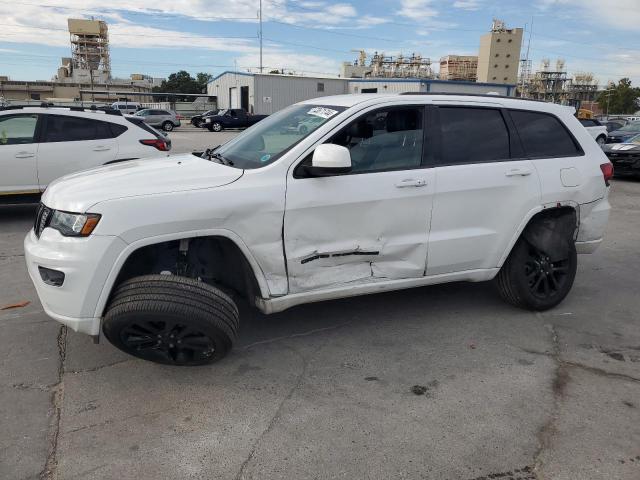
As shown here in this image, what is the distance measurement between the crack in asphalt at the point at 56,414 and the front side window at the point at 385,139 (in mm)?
2401

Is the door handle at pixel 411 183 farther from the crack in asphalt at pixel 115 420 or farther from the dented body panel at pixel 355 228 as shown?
the crack in asphalt at pixel 115 420

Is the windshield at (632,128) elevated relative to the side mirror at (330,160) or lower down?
lower down

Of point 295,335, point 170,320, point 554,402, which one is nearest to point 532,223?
point 554,402

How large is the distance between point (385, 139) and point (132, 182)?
1.82 m

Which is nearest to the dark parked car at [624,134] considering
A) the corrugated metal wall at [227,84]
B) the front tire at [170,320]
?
the front tire at [170,320]

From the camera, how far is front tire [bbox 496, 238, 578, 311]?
178 inches

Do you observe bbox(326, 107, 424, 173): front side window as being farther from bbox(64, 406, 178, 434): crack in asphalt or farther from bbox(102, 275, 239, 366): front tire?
bbox(64, 406, 178, 434): crack in asphalt

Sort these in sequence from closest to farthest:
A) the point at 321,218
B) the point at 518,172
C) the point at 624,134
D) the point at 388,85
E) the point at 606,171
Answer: the point at 321,218 < the point at 518,172 < the point at 606,171 < the point at 624,134 < the point at 388,85

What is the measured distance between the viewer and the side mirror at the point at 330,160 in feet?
11.3

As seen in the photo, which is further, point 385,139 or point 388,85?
point 388,85

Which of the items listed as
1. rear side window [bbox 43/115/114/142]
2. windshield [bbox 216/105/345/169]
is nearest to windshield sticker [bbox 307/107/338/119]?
windshield [bbox 216/105/345/169]

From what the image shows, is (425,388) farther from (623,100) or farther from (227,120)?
(623,100)

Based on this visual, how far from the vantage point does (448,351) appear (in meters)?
3.97

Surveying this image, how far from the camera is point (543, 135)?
4590 millimetres
